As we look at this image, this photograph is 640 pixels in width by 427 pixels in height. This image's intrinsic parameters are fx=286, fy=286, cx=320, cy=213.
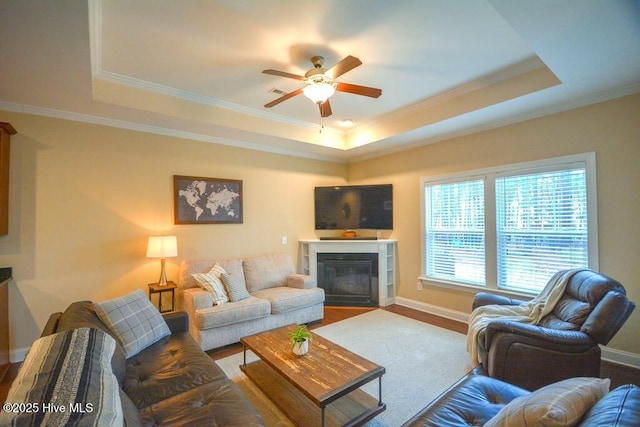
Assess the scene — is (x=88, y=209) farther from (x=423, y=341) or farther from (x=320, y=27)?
(x=423, y=341)

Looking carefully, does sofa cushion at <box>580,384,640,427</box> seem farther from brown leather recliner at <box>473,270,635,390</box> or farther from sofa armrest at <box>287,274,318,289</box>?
sofa armrest at <box>287,274,318,289</box>

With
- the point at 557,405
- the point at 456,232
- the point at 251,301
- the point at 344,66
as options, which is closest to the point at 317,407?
the point at 557,405

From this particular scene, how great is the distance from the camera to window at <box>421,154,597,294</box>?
3086 mm

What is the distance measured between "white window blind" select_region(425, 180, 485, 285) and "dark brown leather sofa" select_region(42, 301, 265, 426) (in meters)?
3.47

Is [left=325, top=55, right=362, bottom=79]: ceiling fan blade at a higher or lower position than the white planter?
higher

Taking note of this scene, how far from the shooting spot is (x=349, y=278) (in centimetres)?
489

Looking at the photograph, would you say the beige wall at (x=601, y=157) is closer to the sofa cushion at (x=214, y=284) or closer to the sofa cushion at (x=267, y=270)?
the sofa cushion at (x=267, y=270)

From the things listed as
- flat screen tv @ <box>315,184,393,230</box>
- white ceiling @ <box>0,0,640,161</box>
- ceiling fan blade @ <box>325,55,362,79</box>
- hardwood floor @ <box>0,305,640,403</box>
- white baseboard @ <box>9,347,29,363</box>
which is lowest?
hardwood floor @ <box>0,305,640,403</box>

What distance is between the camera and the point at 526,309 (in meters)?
2.67

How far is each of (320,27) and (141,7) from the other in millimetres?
1285

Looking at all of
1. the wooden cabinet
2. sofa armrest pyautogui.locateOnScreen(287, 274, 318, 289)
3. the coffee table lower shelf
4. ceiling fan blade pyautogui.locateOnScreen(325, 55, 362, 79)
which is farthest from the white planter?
the wooden cabinet

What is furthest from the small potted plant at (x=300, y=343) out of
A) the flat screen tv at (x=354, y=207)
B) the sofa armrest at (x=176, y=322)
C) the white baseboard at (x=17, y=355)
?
the flat screen tv at (x=354, y=207)

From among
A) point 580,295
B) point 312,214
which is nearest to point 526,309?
point 580,295

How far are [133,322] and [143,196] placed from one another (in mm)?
1953
